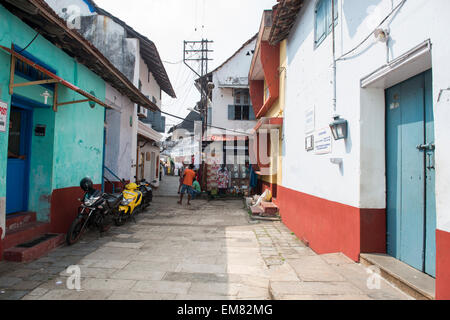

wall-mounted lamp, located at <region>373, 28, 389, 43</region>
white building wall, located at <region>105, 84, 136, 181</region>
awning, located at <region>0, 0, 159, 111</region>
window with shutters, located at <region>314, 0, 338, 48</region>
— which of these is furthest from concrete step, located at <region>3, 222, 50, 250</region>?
window with shutters, located at <region>314, 0, 338, 48</region>

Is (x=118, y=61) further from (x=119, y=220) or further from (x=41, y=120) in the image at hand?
(x=119, y=220)

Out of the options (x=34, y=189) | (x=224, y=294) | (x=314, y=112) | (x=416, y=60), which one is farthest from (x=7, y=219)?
(x=416, y=60)

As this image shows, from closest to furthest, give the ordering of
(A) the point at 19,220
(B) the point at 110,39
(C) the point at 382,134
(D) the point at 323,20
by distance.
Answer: (C) the point at 382,134 → (A) the point at 19,220 → (D) the point at 323,20 → (B) the point at 110,39

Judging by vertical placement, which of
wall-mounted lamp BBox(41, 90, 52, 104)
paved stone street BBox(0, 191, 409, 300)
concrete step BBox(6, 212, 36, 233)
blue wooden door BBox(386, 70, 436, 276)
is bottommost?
paved stone street BBox(0, 191, 409, 300)

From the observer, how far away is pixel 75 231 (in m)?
5.56

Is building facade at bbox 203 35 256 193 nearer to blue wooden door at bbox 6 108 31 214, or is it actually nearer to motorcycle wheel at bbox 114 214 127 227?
motorcycle wheel at bbox 114 214 127 227

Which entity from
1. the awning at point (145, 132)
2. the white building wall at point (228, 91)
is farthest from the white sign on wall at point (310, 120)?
the white building wall at point (228, 91)

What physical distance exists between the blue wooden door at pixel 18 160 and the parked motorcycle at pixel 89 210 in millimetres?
1045

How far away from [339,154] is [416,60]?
1.84 m

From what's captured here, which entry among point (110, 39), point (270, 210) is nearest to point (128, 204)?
point (270, 210)

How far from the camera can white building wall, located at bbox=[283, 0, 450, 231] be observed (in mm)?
2500

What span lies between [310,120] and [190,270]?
3.99m

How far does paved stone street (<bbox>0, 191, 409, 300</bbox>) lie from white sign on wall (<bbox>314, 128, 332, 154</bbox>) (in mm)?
1940
